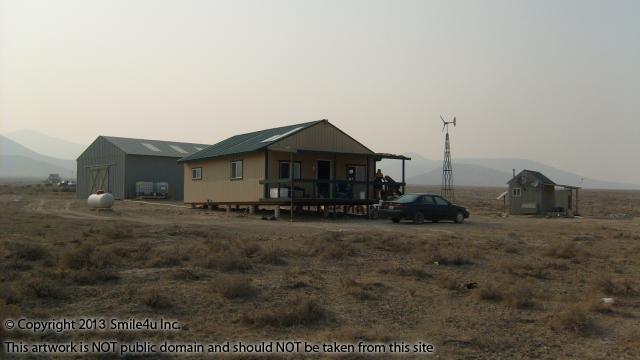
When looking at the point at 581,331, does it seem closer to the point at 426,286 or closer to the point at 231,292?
the point at 426,286

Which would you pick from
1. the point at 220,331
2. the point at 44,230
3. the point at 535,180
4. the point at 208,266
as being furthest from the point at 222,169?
the point at 220,331

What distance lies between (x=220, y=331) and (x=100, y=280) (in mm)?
3258

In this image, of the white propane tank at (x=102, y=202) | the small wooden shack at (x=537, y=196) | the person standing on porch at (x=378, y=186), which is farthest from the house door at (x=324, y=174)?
the small wooden shack at (x=537, y=196)

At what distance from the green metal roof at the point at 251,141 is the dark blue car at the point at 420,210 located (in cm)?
623

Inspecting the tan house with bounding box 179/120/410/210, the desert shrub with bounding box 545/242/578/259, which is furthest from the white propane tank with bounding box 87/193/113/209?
the desert shrub with bounding box 545/242/578/259

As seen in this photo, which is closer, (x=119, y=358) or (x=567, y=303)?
(x=119, y=358)

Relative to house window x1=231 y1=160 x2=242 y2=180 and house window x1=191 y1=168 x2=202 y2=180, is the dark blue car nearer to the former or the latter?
house window x1=231 y1=160 x2=242 y2=180

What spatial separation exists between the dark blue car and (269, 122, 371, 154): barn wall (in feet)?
18.1

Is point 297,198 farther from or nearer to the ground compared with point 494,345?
farther from the ground

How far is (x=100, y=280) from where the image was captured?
950 cm

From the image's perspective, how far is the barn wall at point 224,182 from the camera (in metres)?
27.5

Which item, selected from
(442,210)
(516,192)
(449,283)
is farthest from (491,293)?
(516,192)

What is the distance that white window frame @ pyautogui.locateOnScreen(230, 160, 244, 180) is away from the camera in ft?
95.2

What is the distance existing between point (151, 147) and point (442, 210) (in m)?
29.5
